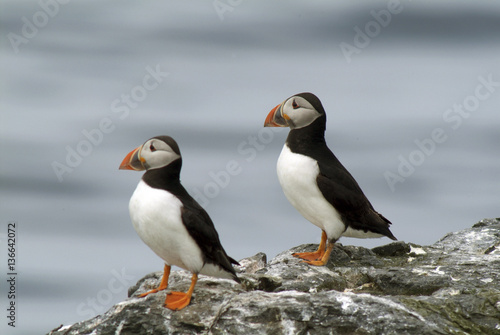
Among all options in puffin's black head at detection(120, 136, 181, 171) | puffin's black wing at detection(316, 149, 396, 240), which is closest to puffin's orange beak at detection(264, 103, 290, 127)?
puffin's black wing at detection(316, 149, 396, 240)

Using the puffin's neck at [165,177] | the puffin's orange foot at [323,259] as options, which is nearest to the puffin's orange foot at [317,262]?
the puffin's orange foot at [323,259]

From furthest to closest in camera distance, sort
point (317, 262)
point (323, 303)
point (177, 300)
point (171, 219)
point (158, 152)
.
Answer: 1. point (317, 262)
2. point (158, 152)
3. point (171, 219)
4. point (177, 300)
5. point (323, 303)

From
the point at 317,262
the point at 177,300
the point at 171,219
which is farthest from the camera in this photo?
the point at 317,262

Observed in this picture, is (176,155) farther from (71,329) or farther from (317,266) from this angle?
(317,266)

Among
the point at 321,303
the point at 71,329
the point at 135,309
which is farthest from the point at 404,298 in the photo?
the point at 71,329

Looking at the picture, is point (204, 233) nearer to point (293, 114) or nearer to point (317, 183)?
point (317, 183)

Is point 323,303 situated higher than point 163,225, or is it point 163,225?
point 163,225

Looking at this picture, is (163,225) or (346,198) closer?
(163,225)

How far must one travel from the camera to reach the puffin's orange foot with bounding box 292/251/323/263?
972 centimetres

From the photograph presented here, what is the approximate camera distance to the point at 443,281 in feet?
27.8

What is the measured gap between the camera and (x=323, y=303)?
6852 millimetres

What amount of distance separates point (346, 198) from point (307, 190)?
48 cm

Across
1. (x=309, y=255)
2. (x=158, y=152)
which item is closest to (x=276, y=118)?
(x=309, y=255)

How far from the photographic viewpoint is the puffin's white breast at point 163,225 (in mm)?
7336
